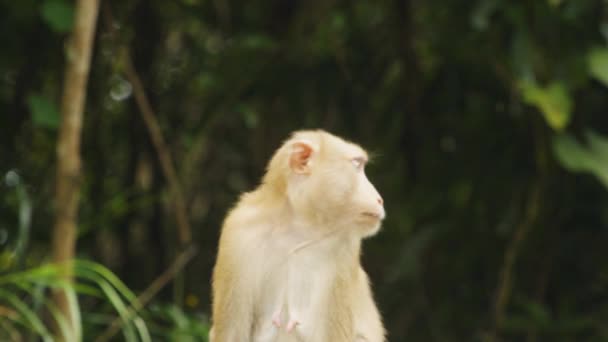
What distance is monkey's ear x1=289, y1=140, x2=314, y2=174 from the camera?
277 cm

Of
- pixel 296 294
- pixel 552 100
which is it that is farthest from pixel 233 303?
pixel 552 100

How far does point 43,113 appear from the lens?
4.26m

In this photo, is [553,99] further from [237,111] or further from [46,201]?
[46,201]

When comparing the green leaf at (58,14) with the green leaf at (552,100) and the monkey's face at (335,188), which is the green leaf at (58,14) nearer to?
the monkey's face at (335,188)

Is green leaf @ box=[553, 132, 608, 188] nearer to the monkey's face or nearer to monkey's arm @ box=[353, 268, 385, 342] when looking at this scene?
monkey's arm @ box=[353, 268, 385, 342]

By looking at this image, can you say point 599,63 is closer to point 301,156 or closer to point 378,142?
point 378,142

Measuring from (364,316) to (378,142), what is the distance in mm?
2995

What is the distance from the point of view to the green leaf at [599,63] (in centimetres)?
466

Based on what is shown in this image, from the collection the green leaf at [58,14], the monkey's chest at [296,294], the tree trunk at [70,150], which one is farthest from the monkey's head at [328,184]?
the green leaf at [58,14]

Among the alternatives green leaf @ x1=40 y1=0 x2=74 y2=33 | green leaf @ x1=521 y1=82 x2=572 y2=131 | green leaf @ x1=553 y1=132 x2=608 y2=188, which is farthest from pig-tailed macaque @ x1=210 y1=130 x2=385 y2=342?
green leaf @ x1=553 y1=132 x2=608 y2=188

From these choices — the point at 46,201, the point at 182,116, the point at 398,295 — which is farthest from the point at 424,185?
the point at 46,201

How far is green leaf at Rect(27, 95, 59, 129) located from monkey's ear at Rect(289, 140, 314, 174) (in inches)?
71.0

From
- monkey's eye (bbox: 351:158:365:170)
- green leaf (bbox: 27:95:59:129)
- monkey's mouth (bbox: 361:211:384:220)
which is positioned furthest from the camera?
green leaf (bbox: 27:95:59:129)

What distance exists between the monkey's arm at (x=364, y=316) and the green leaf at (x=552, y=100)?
1986mm
